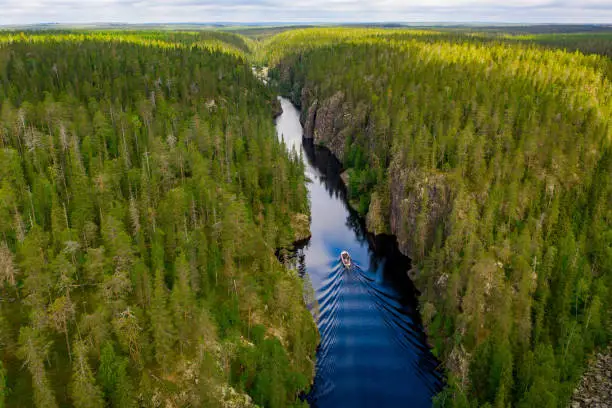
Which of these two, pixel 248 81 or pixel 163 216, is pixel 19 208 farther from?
pixel 248 81

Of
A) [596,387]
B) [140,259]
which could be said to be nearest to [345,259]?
[140,259]

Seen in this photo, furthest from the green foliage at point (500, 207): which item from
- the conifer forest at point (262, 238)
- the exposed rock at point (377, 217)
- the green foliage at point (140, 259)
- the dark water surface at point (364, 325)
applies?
the green foliage at point (140, 259)

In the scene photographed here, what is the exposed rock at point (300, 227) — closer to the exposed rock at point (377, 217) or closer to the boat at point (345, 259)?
the boat at point (345, 259)

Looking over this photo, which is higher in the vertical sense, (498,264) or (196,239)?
(196,239)

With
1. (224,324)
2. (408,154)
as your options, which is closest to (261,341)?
(224,324)

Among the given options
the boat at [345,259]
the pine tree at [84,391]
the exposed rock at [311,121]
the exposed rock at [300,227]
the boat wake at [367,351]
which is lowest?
the boat wake at [367,351]

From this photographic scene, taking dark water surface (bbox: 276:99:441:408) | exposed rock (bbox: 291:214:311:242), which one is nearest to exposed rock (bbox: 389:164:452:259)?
dark water surface (bbox: 276:99:441:408)
